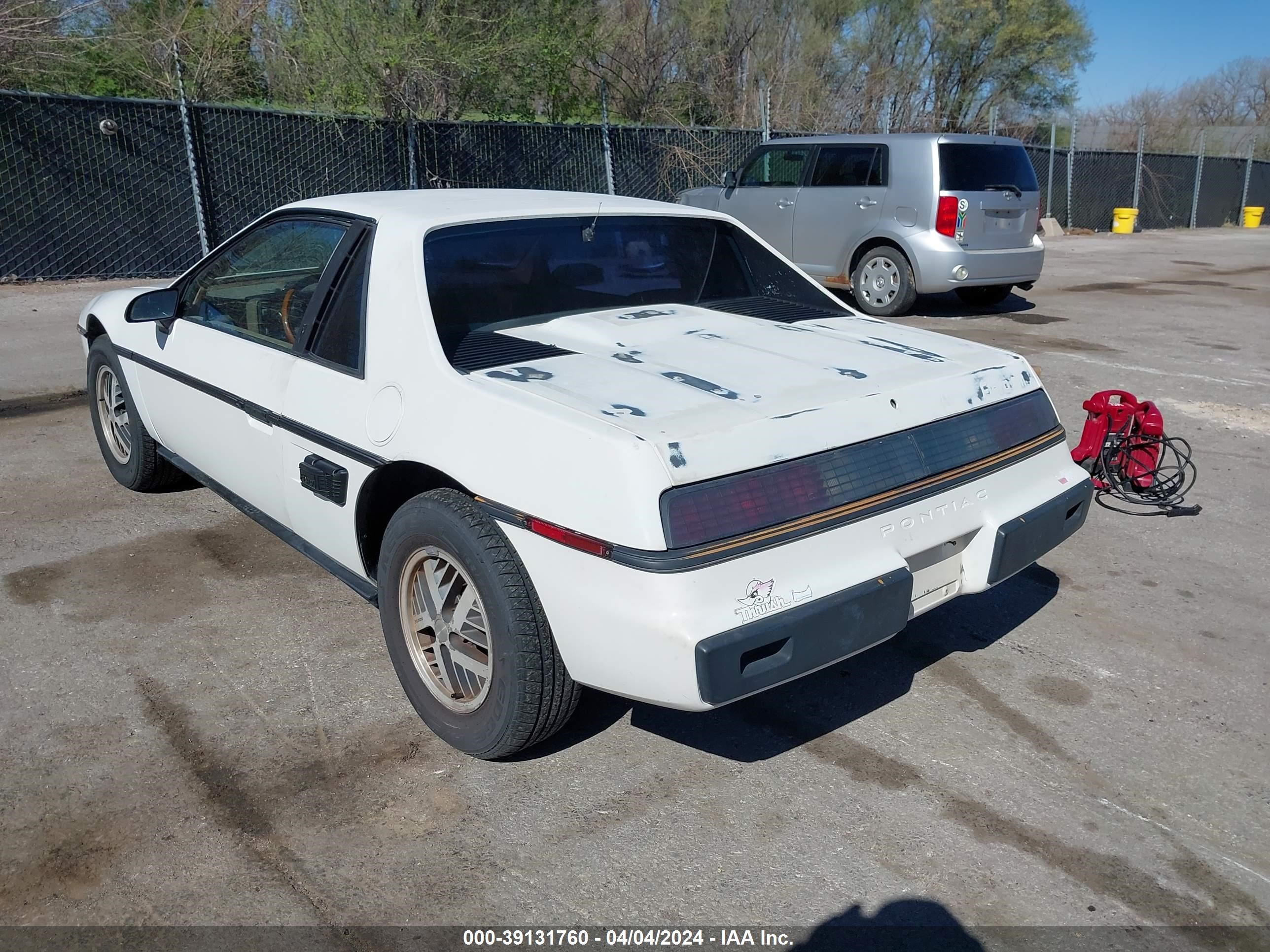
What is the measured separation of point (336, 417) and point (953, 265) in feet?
27.2

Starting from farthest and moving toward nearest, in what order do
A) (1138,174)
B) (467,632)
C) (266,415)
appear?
(1138,174)
(266,415)
(467,632)

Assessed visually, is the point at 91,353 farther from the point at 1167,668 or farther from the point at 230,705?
the point at 1167,668

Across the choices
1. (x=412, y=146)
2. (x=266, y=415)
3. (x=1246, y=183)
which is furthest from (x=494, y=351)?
(x=1246, y=183)

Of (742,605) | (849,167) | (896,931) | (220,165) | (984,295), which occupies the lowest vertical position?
(896,931)

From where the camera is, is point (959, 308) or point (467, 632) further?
point (959, 308)

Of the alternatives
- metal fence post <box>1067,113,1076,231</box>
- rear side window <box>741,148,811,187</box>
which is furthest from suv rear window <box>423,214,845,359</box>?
metal fence post <box>1067,113,1076,231</box>

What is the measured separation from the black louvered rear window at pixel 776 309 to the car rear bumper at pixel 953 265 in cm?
650

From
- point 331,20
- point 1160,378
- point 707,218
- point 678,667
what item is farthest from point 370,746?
point 331,20

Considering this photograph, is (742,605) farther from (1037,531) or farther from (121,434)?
(121,434)

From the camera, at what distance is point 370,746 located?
3.14m

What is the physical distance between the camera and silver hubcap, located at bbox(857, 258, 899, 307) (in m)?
10.8

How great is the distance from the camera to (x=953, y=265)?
1034 cm

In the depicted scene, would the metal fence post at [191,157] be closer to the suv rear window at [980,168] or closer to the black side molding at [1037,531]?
the suv rear window at [980,168]

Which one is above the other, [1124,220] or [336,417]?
[336,417]
